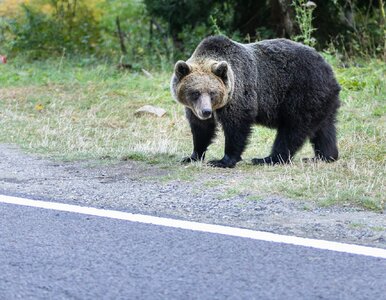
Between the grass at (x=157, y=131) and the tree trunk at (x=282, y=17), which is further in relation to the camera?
the tree trunk at (x=282, y=17)

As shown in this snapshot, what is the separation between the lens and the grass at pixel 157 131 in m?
6.89

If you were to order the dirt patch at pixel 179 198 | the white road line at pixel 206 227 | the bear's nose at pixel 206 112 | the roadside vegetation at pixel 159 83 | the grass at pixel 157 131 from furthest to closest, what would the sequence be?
the bear's nose at pixel 206 112
the roadside vegetation at pixel 159 83
the grass at pixel 157 131
the dirt patch at pixel 179 198
the white road line at pixel 206 227

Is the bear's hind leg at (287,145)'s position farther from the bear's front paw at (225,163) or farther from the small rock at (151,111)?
the small rock at (151,111)

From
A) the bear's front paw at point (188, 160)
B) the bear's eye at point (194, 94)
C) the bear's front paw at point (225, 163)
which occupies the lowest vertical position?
the bear's front paw at point (188, 160)

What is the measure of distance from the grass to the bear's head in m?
0.64

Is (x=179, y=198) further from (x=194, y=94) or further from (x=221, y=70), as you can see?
(x=221, y=70)

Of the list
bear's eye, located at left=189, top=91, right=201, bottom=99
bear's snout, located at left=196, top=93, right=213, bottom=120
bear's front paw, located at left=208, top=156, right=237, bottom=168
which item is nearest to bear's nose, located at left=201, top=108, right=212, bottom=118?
bear's snout, located at left=196, top=93, right=213, bottom=120

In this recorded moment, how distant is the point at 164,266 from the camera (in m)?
4.54

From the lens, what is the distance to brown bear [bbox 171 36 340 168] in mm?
8180

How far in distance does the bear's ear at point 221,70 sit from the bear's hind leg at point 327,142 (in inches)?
51.9

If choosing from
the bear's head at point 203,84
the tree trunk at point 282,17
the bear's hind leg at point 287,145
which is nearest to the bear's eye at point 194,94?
the bear's head at point 203,84

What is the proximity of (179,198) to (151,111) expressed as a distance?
198 inches

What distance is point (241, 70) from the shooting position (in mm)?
8422

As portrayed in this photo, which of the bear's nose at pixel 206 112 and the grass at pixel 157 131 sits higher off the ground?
the bear's nose at pixel 206 112
